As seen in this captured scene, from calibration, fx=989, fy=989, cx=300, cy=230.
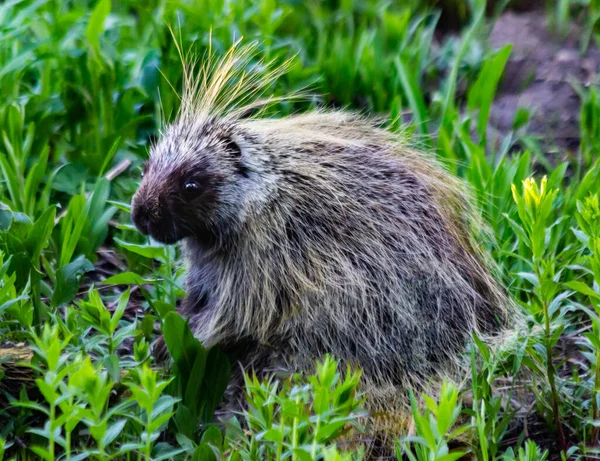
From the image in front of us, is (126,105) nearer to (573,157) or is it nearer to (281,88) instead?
(281,88)

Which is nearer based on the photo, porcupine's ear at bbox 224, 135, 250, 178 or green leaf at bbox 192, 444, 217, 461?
green leaf at bbox 192, 444, 217, 461

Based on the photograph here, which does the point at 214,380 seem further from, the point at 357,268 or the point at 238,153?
the point at 238,153

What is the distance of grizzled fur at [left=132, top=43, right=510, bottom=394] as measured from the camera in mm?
3561

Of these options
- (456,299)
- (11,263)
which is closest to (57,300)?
(11,263)

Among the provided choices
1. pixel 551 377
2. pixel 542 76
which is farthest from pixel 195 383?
pixel 542 76

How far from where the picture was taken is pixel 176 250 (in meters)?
4.38

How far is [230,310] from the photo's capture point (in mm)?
3717

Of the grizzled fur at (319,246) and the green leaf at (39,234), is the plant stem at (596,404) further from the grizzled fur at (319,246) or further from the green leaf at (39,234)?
the green leaf at (39,234)

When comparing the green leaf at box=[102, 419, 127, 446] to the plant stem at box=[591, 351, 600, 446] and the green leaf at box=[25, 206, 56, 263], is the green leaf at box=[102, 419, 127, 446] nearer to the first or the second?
the green leaf at box=[25, 206, 56, 263]

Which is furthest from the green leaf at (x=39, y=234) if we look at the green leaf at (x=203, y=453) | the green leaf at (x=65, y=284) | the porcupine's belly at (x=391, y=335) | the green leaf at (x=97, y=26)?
the green leaf at (x=97, y=26)

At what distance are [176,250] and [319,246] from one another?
940 millimetres

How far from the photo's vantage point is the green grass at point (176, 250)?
9.41 feet

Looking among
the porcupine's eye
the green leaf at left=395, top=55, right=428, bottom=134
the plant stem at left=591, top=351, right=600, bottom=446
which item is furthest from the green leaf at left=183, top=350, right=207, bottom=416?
the green leaf at left=395, top=55, right=428, bottom=134

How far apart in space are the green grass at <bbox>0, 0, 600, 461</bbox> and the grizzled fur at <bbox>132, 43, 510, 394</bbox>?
164mm
